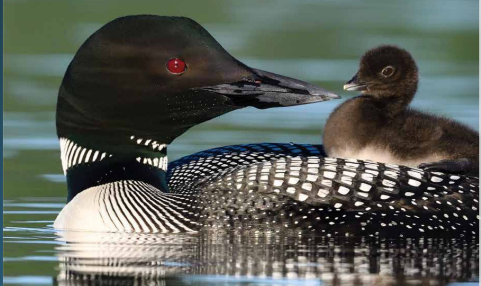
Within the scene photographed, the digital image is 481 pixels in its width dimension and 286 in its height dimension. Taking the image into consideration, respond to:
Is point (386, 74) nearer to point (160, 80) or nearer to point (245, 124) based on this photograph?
point (160, 80)

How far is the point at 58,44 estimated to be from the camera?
13805 mm

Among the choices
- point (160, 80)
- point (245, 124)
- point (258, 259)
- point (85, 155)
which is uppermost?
point (245, 124)

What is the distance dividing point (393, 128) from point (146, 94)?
56.2 inches

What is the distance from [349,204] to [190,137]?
132 inches

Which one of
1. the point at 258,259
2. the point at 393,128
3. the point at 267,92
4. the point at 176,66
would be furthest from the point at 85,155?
the point at 393,128

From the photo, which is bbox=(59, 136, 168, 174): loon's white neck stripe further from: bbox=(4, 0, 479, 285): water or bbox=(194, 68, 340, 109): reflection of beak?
bbox=(194, 68, 340, 109): reflection of beak

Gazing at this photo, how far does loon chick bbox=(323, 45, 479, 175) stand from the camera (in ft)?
25.6

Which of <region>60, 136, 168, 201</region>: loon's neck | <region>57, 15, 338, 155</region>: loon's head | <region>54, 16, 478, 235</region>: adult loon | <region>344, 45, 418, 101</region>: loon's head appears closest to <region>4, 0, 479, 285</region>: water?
<region>54, 16, 478, 235</region>: adult loon

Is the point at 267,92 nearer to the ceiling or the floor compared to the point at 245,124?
nearer to the floor

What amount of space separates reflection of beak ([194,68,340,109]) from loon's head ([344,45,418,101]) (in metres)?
0.86

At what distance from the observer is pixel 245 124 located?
35.3 feet

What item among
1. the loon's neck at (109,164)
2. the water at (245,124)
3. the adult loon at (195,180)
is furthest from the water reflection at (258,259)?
the loon's neck at (109,164)

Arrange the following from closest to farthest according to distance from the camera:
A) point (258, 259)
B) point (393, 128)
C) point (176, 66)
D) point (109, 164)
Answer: point (258, 259) → point (176, 66) → point (109, 164) → point (393, 128)

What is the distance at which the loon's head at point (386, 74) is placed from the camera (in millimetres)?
8258
